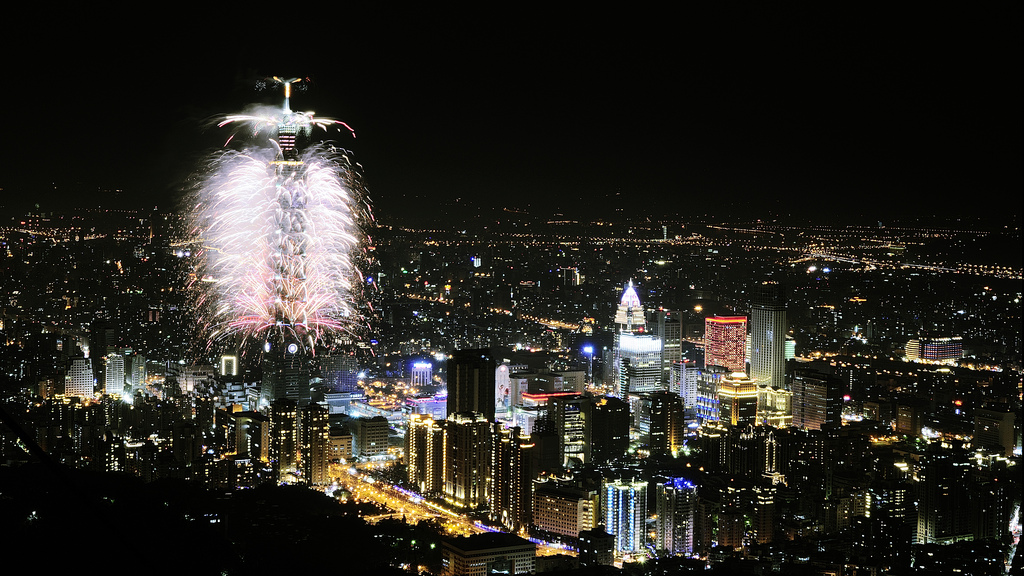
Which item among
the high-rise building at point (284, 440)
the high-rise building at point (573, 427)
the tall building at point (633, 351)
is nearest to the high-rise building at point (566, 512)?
the high-rise building at point (573, 427)

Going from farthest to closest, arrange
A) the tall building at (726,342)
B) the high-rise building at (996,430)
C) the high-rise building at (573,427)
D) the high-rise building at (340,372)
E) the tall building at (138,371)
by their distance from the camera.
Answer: the tall building at (726,342) → the high-rise building at (340,372) → the tall building at (138,371) → the high-rise building at (573,427) → the high-rise building at (996,430)

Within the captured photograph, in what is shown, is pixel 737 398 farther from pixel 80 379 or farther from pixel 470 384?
pixel 80 379

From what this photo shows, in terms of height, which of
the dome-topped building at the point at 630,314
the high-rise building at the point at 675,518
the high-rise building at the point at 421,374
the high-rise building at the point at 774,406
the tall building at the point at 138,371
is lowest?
the high-rise building at the point at 675,518

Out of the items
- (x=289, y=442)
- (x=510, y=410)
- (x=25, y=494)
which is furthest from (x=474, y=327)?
(x=25, y=494)

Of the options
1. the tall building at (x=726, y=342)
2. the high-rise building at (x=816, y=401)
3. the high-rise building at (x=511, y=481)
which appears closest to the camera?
the high-rise building at (x=511, y=481)

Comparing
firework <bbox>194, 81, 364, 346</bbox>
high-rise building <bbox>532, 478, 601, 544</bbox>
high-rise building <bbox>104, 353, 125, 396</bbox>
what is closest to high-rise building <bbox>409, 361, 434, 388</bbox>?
high-rise building <bbox>104, 353, 125, 396</bbox>

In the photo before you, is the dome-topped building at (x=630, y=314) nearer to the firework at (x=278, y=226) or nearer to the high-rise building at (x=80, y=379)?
the firework at (x=278, y=226)

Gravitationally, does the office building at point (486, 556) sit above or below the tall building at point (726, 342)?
below

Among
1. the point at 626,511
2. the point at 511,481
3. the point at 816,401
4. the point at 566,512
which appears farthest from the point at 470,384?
the point at 816,401
